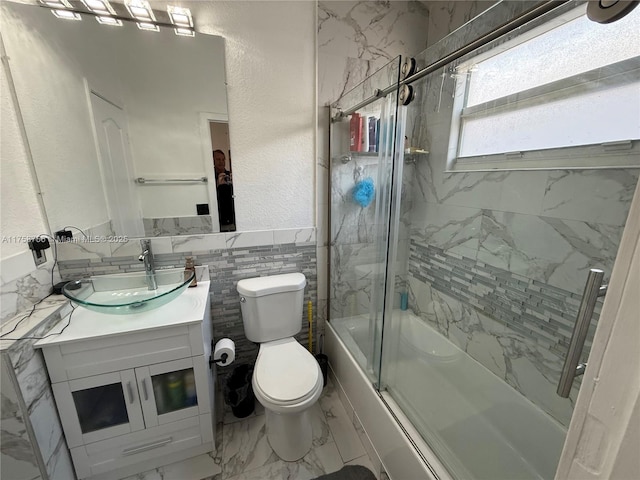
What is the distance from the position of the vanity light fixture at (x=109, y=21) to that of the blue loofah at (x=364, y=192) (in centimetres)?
149

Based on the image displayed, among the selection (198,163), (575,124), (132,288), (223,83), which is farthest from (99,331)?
(575,124)

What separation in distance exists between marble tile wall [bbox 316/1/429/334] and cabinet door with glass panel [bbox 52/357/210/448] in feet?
3.42

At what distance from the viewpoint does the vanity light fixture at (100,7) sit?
4.21 ft

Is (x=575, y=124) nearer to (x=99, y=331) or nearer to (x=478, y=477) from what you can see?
(x=478, y=477)

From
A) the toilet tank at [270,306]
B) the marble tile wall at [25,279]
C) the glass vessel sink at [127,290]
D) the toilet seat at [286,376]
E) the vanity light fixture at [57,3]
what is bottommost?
the toilet seat at [286,376]

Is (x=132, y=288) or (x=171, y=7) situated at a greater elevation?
(x=171, y=7)

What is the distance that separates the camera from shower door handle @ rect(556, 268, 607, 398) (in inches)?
20.5

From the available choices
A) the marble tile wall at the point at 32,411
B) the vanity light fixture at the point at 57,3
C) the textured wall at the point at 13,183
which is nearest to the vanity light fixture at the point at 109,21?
the vanity light fixture at the point at 57,3

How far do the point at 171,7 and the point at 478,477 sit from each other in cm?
258

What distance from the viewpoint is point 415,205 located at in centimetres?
187

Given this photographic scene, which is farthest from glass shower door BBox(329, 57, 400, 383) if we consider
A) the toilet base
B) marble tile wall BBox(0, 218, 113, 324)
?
marble tile wall BBox(0, 218, 113, 324)

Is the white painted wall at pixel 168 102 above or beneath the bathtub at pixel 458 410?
above

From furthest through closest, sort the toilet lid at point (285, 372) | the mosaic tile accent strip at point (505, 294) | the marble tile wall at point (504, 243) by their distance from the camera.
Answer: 1. the toilet lid at point (285, 372)
2. the mosaic tile accent strip at point (505, 294)
3. the marble tile wall at point (504, 243)

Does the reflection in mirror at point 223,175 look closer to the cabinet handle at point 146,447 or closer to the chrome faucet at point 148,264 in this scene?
the chrome faucet at point 148,264
